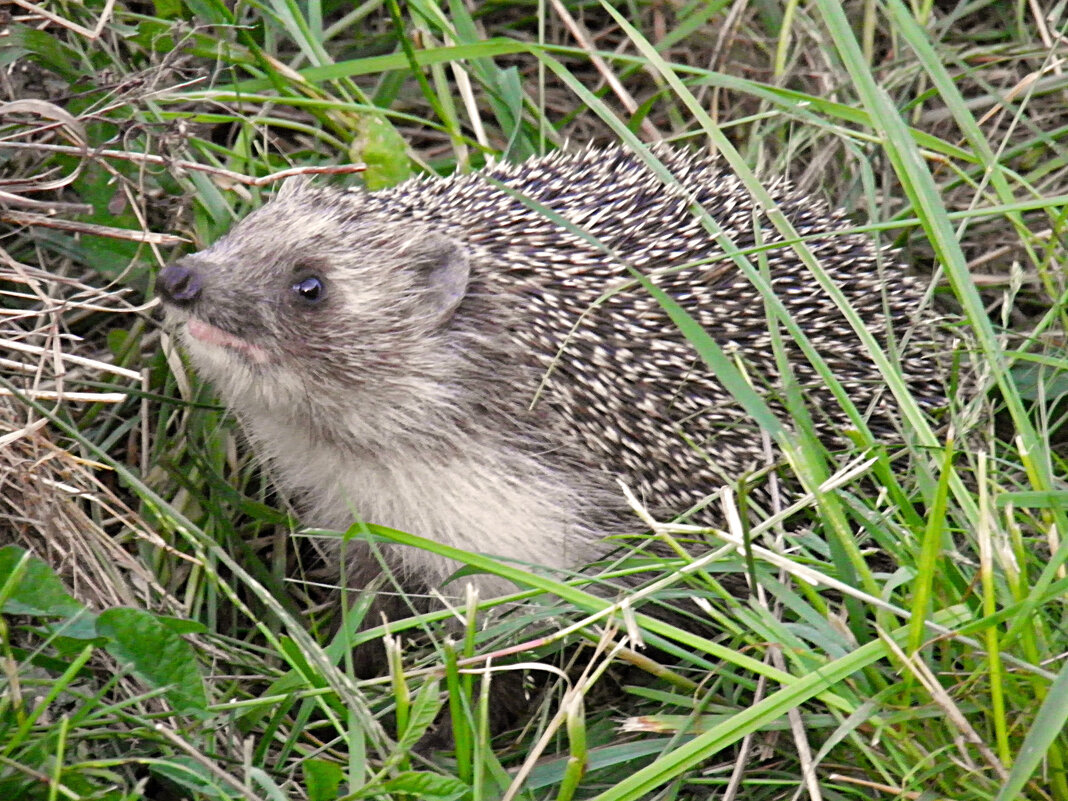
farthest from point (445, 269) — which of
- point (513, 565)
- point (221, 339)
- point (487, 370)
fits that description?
point (513, 565)

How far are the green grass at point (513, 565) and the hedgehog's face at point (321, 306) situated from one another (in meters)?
0.33

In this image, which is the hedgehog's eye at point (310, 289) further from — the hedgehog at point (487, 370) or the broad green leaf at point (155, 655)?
the broad green leaf at point (155, 655)

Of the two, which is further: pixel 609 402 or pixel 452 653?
pixel 609 402

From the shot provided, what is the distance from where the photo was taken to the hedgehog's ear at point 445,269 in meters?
3.93

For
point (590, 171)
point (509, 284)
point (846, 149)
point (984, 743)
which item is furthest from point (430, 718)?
point (846, 149)

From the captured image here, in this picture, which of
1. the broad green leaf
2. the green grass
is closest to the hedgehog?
the green grass

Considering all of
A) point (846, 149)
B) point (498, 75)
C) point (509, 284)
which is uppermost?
point (498, 75)

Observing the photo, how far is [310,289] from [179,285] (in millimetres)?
367

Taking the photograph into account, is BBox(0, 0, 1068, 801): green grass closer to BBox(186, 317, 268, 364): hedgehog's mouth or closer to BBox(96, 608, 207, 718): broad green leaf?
BBox(96, 608, 207, 718): broad green leaf

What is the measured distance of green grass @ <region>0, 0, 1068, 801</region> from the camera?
297 cm

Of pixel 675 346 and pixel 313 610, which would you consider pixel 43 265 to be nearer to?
pixel 313 610

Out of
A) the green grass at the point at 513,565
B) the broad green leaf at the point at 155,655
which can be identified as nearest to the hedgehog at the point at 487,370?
the green grass at the point at 513,565

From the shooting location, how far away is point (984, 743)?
2.86 metres

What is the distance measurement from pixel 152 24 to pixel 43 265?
862mm
